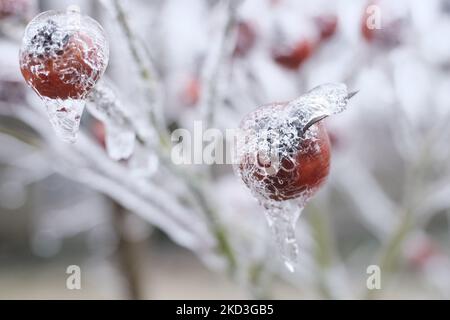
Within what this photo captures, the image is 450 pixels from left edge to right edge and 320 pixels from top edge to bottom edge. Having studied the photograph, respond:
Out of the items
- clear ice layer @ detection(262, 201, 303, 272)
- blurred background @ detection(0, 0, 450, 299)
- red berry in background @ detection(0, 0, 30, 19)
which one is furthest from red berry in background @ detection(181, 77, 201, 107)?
clear ice layer @ detection(262, 201, 303, 272)

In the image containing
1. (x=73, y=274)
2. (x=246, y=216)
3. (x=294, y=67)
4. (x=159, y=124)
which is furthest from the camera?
(x=246, y=216)

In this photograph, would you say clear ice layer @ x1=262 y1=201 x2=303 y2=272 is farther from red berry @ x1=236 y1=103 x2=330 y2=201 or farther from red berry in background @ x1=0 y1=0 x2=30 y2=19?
red berry in background @ x1=0 y1=0 x2=30 y2=19

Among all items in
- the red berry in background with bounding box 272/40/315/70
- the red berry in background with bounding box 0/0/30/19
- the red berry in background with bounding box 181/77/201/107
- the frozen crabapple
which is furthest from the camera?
the red berry in background with bounding box 181/77/201/107

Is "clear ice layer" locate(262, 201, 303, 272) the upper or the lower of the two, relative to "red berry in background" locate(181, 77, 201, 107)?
lower

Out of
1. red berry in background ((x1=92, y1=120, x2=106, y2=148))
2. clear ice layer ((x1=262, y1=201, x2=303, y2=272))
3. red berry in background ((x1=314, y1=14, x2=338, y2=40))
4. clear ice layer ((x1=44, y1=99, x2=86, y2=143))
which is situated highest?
red berry in background ((x1=314, y1=14, x2=338, y2=40))

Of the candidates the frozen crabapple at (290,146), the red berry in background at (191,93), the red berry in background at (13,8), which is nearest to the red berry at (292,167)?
the frozen crabapple at (290,146)
